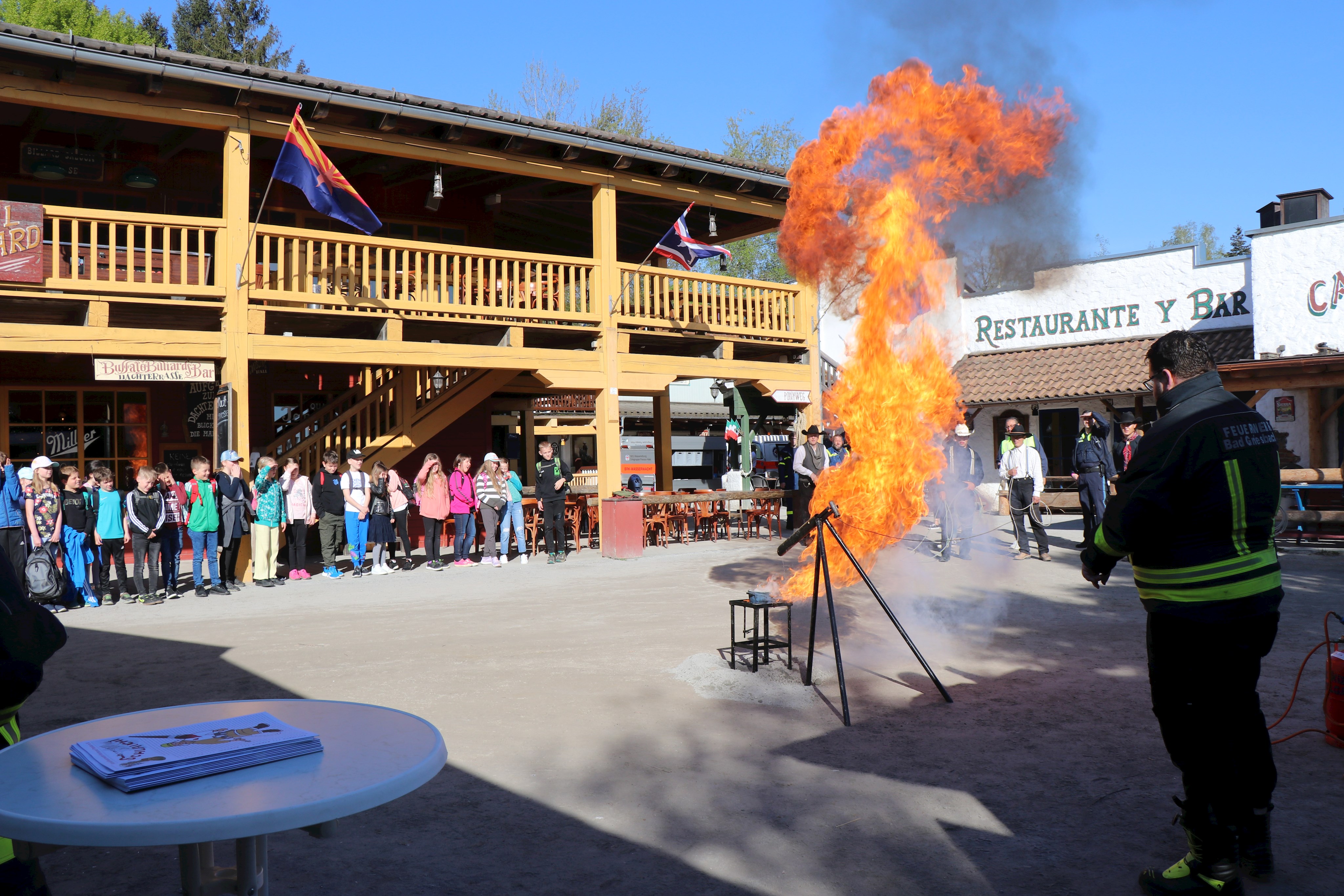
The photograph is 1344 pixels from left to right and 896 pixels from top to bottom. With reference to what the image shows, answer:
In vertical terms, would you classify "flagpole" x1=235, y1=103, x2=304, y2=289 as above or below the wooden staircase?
above

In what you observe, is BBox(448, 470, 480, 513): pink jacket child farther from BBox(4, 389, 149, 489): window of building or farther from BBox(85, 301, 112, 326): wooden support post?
BBox(85, 301, 112, 326): wooden support post

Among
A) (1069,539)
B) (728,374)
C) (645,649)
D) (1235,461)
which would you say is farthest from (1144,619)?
(728,374)

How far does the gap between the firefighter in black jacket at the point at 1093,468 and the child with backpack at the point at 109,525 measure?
39.3 feet

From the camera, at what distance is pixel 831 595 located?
605cm

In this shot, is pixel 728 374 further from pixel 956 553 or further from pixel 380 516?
pixel 380 516

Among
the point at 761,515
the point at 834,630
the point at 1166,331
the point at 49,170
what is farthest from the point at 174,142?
the point at 1166,331

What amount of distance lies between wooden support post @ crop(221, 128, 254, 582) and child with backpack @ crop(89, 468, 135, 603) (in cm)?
137

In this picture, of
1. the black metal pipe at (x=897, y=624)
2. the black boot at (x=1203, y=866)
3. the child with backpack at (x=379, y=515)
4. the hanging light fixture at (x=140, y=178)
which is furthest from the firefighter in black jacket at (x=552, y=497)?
the black boot at (x=1203, y=866)

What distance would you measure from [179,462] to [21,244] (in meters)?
4.91

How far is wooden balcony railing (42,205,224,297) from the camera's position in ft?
37.3

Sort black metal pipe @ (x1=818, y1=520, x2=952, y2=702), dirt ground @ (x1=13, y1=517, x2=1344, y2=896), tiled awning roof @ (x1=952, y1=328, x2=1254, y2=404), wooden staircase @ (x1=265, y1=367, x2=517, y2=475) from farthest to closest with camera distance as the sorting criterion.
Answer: tiled awning roof @ (x1=952, y1=328, x2=1254, y2=404) → wooden staircase @ (x1=265, y1=367, x2=517, y2=475) → black metal pipe @ (x1=818, y1=520, x2=952, y2=702) → dirt ground @ (x1=13, y1=517, x2=1344, y2=896)

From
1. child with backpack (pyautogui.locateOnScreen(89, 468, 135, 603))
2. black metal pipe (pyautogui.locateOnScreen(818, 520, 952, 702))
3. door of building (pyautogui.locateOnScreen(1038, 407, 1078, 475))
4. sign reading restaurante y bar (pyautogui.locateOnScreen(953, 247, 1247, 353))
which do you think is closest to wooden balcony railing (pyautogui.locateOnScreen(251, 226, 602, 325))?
child with backpack (pyautogui.locateOnScreen(89, 468, 135, 603))

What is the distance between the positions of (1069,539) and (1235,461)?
42.9 ft

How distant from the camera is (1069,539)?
51.1 ft
